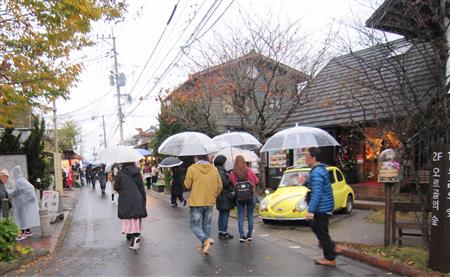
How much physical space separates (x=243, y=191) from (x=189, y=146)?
6.26 ft

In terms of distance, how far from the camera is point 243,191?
8.85 m

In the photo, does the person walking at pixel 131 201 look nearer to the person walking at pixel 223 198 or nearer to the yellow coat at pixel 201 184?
the yellow coat at pixel 201 184

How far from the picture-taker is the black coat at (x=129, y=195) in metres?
8.14

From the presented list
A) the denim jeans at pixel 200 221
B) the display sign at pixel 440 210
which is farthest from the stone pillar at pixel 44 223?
the display sign at pixel 440 210

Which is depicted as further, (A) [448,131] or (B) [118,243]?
(B) [118,243]

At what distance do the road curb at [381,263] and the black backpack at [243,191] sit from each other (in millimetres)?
2098

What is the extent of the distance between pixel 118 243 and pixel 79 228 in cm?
313

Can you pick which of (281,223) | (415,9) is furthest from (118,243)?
(415,9)

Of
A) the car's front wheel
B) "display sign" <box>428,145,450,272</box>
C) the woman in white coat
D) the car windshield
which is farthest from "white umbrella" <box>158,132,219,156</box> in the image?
"display sign" <box>428,145,450,272</box>

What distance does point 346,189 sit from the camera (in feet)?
40.6

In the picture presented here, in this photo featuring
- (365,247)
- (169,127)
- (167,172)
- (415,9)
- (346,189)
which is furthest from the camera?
(169,127)

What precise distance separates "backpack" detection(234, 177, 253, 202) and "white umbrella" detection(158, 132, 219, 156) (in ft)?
3.36

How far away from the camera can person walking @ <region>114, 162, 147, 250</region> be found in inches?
321

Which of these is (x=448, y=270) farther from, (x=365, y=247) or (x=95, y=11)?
(x=95, y=11)
